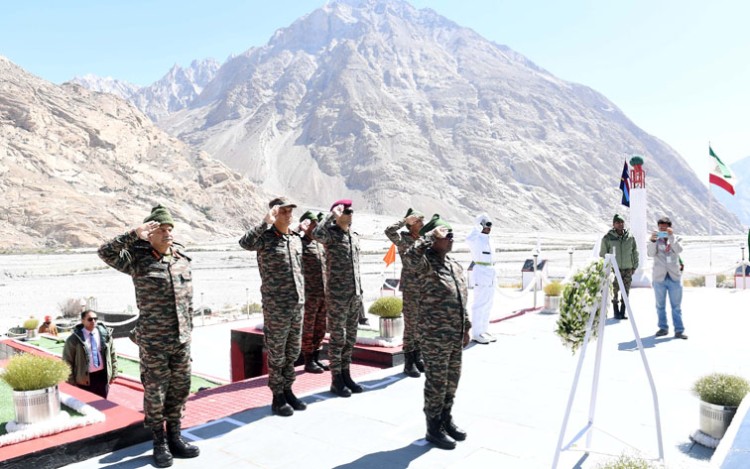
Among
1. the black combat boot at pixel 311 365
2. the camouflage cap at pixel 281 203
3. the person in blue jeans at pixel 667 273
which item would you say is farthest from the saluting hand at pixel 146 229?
the person in blue jeans at pixel 667 273

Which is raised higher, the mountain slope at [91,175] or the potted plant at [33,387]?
the mountain slope at [91,175]

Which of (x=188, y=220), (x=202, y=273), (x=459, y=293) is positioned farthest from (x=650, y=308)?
(x=188, y=220)

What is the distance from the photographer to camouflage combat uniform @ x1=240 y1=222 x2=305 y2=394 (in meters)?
5.17

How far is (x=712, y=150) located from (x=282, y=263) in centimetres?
1098

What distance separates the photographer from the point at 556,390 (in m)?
5.88

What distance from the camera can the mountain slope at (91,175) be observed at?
60.0 meters

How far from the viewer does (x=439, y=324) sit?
4.39 meters

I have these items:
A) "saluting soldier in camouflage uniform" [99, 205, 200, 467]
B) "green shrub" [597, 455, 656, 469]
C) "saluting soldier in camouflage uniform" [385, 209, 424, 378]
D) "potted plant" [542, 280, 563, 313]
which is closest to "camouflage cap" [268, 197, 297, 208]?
"saluting soldier in camouflage uniform" [385, 209, 424, 378]

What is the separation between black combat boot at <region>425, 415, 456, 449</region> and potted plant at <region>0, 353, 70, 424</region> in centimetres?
288

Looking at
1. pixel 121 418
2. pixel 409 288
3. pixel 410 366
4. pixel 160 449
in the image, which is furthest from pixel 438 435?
pixel 121 418

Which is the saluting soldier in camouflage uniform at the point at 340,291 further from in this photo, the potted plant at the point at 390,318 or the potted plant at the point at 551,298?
the potted plant at the point at 551,298

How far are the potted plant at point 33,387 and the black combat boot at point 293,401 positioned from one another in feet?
6.15

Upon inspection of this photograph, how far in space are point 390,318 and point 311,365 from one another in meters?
1.26

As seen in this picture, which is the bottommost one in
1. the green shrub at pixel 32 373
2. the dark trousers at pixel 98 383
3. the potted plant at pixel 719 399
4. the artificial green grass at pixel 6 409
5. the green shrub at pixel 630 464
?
the dark trousers at pixel 98 383
